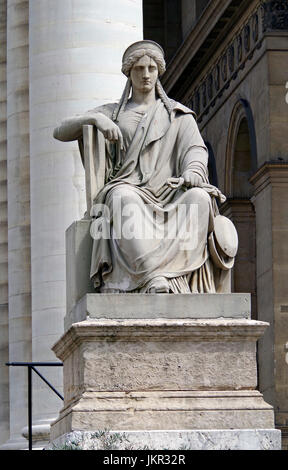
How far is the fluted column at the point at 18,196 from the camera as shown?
22.3 meters

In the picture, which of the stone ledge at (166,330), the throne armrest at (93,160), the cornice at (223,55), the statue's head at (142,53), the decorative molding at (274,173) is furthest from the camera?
the cornice at (223,55)

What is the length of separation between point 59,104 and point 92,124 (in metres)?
5.63

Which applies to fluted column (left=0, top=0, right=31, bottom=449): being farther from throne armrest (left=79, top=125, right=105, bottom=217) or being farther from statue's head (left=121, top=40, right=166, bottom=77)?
statue's head (left=121, top=40, right=166, bottom=77)

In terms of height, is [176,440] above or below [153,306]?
below

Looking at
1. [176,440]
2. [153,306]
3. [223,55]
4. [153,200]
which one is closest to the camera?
[176,440]

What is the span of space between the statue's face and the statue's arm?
0.44m

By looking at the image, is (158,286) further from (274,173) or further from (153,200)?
(274,173)

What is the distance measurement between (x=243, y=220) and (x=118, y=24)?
1240cm

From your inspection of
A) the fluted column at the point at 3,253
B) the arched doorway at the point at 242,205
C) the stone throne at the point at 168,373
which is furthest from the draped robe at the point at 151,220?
the arched doorway at the point at 242,205

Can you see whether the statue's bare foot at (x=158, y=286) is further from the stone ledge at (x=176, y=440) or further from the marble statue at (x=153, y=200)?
the stone ledge at (x=176, y=440)

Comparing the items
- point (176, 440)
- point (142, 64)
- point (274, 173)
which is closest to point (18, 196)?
point (274, 173)

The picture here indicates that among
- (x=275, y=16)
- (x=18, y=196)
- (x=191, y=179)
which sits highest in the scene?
(x=275, y=16)

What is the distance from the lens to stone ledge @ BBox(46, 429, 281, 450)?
12.6 m

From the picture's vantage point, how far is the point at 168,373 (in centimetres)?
1296
